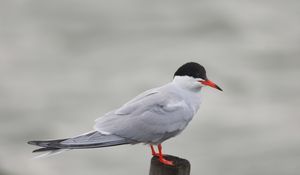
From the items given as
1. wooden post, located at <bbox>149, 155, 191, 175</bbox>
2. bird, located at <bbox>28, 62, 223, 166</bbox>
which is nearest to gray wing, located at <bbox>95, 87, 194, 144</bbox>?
bird, located at <bbox>28, 62, 223, 166</bbox>

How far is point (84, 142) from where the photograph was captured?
3588 mm

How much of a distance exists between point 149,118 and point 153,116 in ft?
0.08

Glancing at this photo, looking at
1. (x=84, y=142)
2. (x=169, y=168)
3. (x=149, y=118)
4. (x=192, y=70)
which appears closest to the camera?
(x=169, y=168)

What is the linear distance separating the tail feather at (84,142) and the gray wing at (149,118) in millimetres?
32

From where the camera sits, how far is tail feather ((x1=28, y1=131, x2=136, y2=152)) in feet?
11.2

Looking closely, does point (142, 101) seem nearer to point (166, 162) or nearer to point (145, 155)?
point (166, 162)

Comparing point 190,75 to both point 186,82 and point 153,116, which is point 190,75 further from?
point 153,116

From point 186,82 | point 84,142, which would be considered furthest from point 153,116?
point 84,142

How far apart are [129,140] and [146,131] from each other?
0.10 metres

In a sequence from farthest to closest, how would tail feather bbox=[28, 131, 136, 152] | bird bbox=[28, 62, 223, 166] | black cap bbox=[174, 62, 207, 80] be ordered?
black cap bbox=[174, 62, 207, 80], bird bbox=[28, 62, 223, 166], tail feather bbox=[28, 131, 136, 152]

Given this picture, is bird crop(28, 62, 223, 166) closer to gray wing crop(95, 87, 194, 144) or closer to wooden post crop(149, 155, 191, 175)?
gray wing crop(95, 87, 194, 144)

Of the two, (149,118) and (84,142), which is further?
(149,118)

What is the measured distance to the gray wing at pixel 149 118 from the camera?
3.78 metres

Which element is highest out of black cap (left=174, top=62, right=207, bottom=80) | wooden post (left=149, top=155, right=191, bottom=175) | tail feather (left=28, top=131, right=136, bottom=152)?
black cap (left=174, top=62, right=207, bottom=80)
